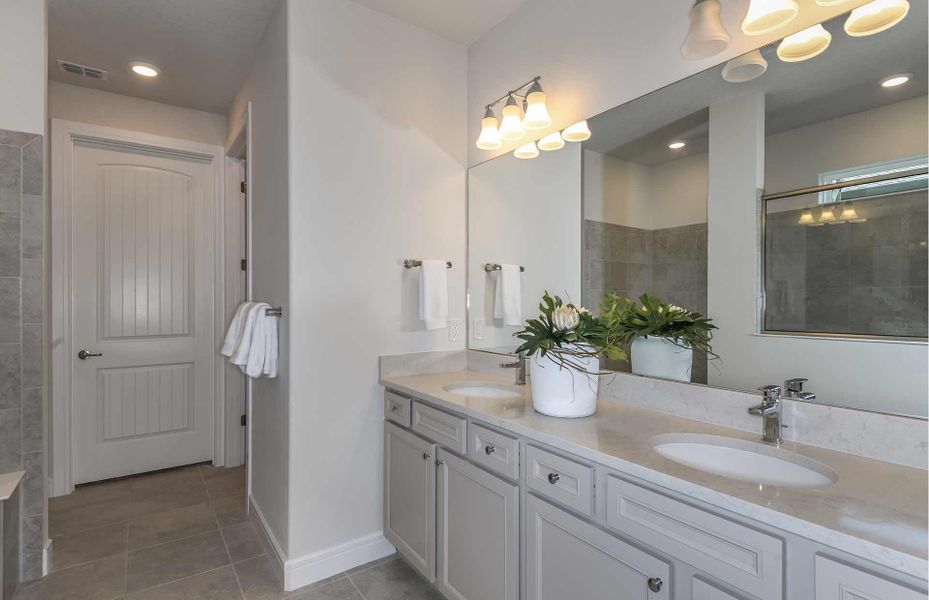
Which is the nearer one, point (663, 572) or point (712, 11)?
point (663, 572)

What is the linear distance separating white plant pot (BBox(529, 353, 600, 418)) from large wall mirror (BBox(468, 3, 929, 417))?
0.28m

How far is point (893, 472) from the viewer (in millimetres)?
1064

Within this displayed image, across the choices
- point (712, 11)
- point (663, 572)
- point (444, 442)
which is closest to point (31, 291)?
point (444, 442)

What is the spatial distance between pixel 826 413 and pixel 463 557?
122cm

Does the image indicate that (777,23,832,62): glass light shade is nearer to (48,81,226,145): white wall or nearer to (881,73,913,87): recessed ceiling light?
(881,73,913,87): recessed ceiling light

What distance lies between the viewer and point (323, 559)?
6.88ft

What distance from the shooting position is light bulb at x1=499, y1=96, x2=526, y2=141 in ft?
6.87

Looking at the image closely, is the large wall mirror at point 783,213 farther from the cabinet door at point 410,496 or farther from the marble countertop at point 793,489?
the cabinet door at point 410,496

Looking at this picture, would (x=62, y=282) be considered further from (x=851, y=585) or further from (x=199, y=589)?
(x=851, y=585)

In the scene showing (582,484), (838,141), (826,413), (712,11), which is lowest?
(582,484)

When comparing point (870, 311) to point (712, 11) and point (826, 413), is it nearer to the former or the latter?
point (826, 413)

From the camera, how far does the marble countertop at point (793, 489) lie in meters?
0.78

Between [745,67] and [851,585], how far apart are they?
1351 mm

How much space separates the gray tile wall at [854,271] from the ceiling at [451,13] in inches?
62.9
